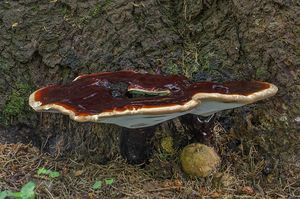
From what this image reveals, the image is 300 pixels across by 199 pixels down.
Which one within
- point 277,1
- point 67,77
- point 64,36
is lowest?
point 67,77

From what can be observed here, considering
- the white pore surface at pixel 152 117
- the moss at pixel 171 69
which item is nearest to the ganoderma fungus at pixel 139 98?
the white pore surface at pixel 152 117

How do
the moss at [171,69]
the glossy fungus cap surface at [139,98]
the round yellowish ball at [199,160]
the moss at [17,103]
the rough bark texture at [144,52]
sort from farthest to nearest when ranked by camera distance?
the moss at [17,103] → the moss at [171,69] → the rough bark texture at [144,52] → the round yellowish ball at [199,160] → the glossy fungus cap surface at [139,98]

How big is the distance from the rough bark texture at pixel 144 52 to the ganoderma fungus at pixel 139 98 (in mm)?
437

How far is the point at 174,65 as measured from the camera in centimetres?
359

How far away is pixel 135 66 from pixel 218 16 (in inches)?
A: 28.2

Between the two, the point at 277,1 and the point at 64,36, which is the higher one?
the point at 277,1

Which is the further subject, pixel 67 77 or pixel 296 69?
pixel 67 77

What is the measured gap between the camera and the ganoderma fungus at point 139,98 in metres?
2.45

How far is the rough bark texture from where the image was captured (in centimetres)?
328

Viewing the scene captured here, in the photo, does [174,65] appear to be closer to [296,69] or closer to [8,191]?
[296,69]

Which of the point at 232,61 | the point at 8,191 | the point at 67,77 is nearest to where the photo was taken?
the point at 8,191

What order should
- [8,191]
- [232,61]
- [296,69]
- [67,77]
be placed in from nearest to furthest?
1. [8,191]
2. [296,69]
3. [232,61]
4. [67,77]

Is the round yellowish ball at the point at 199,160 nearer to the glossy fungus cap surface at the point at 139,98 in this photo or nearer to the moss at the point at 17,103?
→ the glossy fungus cap surface at the point at 139,98

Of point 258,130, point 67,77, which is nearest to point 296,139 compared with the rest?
point 258,130
